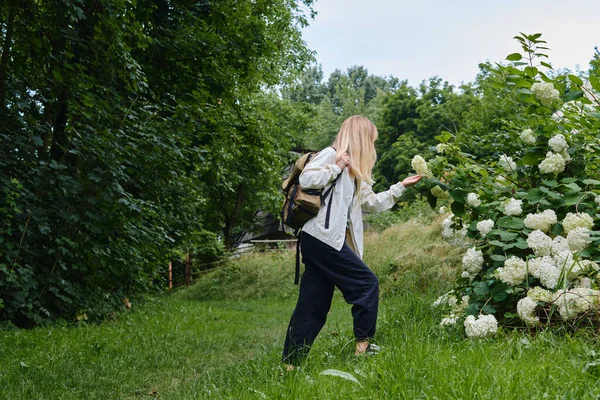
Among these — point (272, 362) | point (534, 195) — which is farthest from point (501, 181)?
point (272, 362)

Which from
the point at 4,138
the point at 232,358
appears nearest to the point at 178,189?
the point at 4,138

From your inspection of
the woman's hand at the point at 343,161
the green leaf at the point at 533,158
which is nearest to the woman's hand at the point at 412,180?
the woman's hand at the point at 343,161

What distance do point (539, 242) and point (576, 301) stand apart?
19.8 inches

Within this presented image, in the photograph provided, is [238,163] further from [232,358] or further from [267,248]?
[232,358]

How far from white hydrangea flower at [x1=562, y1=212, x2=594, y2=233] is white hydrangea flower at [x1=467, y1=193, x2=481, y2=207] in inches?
28.7

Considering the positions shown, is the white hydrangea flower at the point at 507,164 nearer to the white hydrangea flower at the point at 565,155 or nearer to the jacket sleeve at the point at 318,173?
the white hydrangea flower at the point at 565,155

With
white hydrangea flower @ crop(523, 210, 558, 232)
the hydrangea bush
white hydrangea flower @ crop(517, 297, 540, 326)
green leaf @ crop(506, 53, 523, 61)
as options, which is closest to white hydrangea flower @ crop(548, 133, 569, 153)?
the hydrangea bush

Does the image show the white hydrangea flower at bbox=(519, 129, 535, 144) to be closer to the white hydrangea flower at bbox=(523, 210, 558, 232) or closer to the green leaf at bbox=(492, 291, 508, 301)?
the white hydrangea flower at bbox=(523, 210, 558, 232)

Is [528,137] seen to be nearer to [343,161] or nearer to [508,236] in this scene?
[508,236]

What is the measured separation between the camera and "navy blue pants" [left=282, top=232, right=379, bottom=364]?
4055 millimetres

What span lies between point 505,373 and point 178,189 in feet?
26.6

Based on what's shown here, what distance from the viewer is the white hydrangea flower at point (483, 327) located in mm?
3715

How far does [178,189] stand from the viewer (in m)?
10.1

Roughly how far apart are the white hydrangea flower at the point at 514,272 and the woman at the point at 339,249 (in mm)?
892
